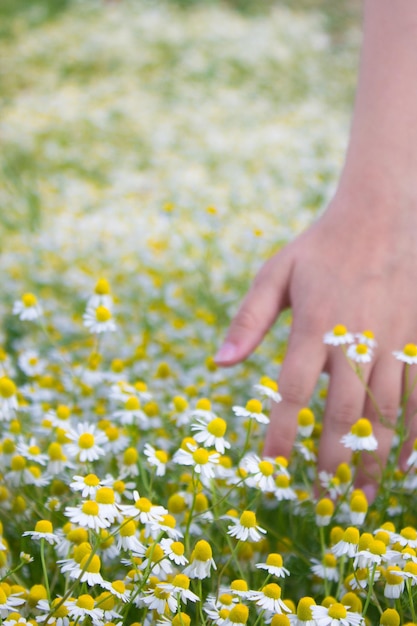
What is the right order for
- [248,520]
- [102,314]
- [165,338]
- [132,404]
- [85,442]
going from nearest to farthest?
[248,520] < [85,442] < [132,404] < [102,314] < [165,338]

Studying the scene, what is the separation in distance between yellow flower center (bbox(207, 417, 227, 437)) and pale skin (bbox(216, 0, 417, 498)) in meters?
0.23

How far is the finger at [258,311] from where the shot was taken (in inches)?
53.6

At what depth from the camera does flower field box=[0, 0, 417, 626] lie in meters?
0.90

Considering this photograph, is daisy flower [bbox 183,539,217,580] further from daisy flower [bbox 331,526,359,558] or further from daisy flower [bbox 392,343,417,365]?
daisy flower [bbox 392,343,417,365]

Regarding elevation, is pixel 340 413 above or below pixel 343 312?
below

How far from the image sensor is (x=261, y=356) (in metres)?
1.81

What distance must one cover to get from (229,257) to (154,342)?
0.55 meters

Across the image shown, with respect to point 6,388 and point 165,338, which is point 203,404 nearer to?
point 6,388

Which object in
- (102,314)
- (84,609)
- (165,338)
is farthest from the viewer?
(165,338)

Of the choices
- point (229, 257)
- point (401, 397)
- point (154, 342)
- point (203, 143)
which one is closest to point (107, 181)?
point (203, 143)

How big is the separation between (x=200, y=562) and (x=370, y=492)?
42 centimetres

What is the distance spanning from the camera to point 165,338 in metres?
1.91

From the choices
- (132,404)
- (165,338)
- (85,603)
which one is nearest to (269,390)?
(132,404)

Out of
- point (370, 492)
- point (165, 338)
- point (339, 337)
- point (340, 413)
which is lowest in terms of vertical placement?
point (165, 338)
